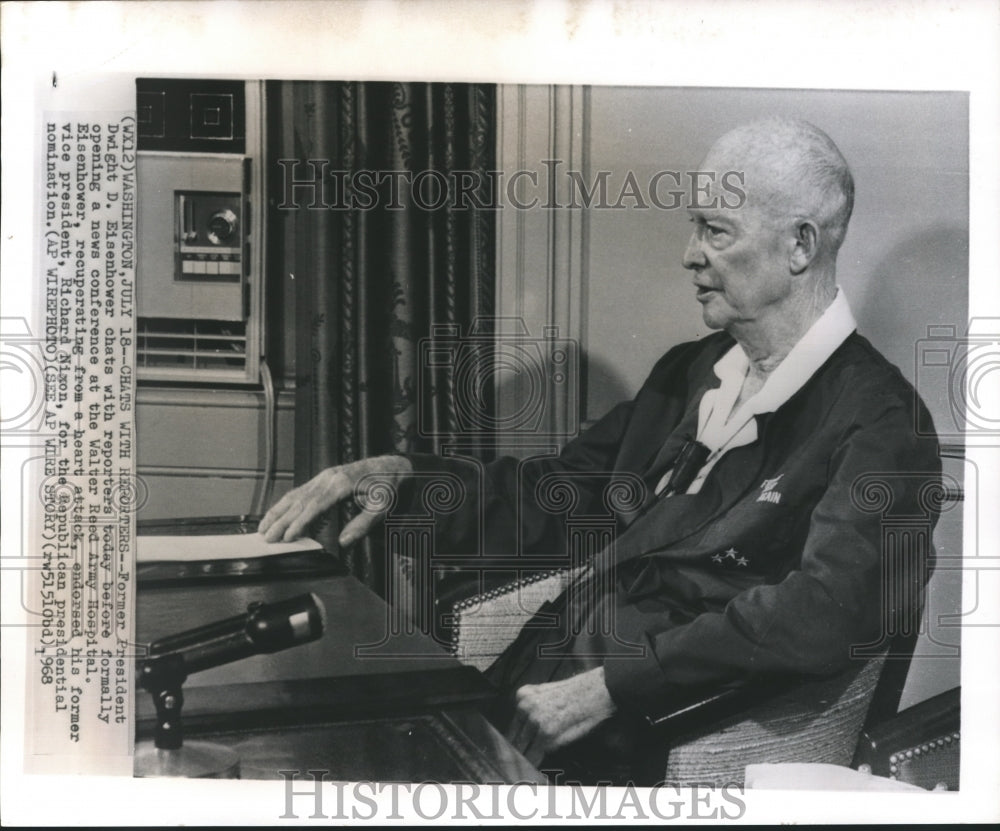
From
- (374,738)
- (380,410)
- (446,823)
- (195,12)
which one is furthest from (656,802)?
(195,12)

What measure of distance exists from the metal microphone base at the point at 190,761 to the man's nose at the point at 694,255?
1487mm

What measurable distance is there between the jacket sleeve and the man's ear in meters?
0.35

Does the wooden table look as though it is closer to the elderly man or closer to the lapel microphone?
the elderly man

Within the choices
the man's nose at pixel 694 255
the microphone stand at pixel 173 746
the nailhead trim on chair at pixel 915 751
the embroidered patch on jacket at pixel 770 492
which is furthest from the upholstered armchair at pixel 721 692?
the man's nose at pixel 694 255

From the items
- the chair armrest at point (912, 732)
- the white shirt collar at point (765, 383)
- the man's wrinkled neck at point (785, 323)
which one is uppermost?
the man's wrinkled neck at point (785, 323)

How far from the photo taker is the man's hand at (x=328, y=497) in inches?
88.0

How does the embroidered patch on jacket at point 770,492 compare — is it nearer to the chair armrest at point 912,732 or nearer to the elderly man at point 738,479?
the elderly man at point 738,479

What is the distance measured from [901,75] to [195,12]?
5.20 ft

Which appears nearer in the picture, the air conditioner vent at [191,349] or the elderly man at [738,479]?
the elderly man at [738,479]

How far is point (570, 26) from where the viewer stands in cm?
222

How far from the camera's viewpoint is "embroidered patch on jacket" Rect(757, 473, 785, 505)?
7.04 feet

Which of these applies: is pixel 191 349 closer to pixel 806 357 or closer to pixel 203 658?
pixel 203 658

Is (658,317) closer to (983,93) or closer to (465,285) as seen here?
(465,285)

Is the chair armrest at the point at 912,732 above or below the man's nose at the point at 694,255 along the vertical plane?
below
